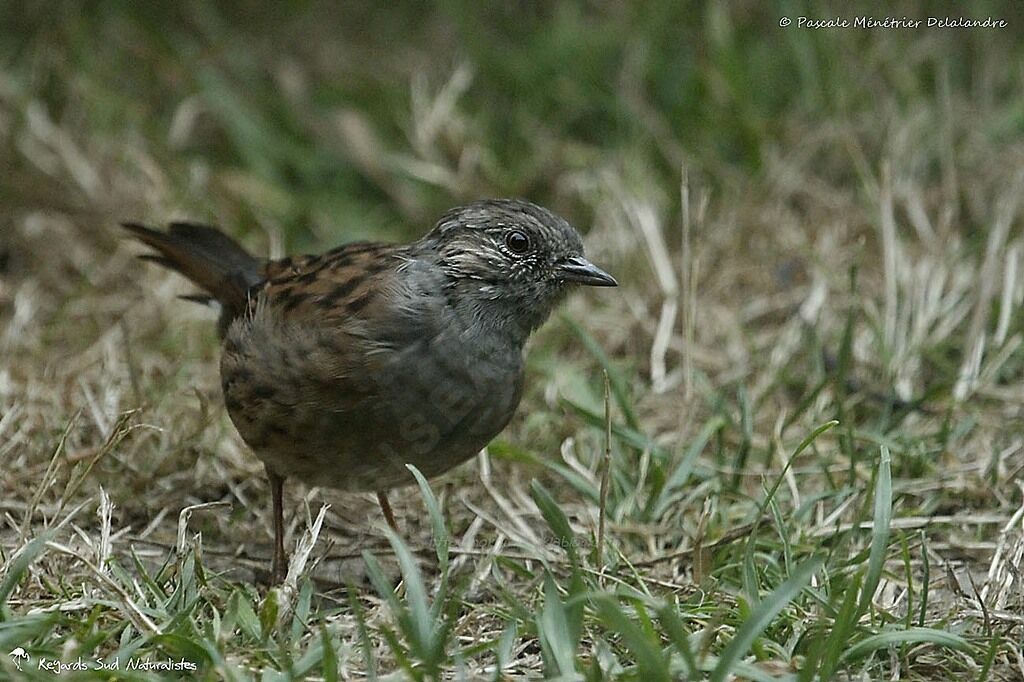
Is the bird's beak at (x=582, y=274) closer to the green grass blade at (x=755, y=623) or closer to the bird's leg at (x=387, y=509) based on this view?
the bird's leg at (x=387, y=509)

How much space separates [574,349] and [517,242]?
1.57 m

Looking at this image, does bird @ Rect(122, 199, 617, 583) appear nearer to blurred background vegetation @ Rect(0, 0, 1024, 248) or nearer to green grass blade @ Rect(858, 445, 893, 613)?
green grass blade @ Rect(858, 445, 893, 613)

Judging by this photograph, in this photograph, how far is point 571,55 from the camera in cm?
691

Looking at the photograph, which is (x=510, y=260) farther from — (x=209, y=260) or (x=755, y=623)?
(x=755, y=623)

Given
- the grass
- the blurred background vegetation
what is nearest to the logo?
the grass

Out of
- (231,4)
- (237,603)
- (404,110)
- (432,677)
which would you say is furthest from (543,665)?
(231,4)

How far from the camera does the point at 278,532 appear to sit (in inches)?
160

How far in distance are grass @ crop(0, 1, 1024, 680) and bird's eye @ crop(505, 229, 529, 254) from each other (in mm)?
667

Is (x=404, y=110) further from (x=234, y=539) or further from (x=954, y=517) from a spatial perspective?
(x=954, y=517)

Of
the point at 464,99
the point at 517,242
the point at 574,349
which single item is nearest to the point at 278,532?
the point at 517,242

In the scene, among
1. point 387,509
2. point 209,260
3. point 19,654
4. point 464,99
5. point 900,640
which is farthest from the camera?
point 464,99

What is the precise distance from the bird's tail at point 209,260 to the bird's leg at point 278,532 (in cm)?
66

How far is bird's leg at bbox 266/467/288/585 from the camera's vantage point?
4.00 m

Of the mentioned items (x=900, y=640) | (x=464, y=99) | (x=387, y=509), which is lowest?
(x=387, y=509)
